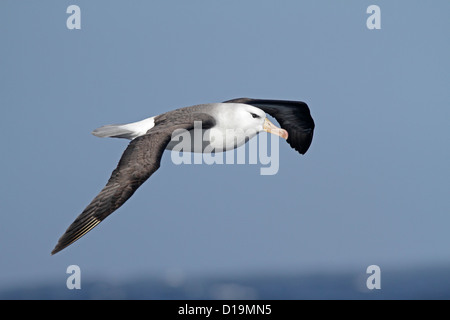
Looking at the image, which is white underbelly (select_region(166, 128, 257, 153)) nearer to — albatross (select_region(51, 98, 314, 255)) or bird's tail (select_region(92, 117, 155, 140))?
albatross (select_region(51, 98, 314, 255))

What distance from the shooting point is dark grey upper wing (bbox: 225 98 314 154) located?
13.3m

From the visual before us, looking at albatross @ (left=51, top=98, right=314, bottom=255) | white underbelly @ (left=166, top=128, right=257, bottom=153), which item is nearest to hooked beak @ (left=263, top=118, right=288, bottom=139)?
albatross @ (left=51, top=98, right=314, bottom=255)

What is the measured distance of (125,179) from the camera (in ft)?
31.2

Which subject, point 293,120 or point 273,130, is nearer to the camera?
point 273,130

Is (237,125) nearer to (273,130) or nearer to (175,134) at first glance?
(273,130)

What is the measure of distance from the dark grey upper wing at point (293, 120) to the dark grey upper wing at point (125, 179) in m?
3.16

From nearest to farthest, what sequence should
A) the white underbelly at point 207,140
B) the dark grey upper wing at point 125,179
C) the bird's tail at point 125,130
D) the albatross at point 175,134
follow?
the dark grey upper wing at point 125,179, the albatross at point 175,134, the white underbelly at point 207,140, the bird's tail at point 125,130

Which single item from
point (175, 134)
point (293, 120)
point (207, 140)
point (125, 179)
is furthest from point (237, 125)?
point (125, 179)

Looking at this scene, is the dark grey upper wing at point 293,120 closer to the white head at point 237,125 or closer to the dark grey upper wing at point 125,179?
the white head at point 237,125

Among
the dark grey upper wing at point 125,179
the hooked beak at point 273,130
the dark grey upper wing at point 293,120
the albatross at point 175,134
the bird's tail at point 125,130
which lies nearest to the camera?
the dark grey upper wing at point 125,179

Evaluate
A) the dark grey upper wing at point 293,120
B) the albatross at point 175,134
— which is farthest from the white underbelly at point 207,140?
the dark grey upper wing at point 293,120

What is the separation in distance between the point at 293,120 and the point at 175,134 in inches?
138

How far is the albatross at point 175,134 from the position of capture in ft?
30.3

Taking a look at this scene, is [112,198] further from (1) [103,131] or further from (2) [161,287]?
(2) [161,287]
